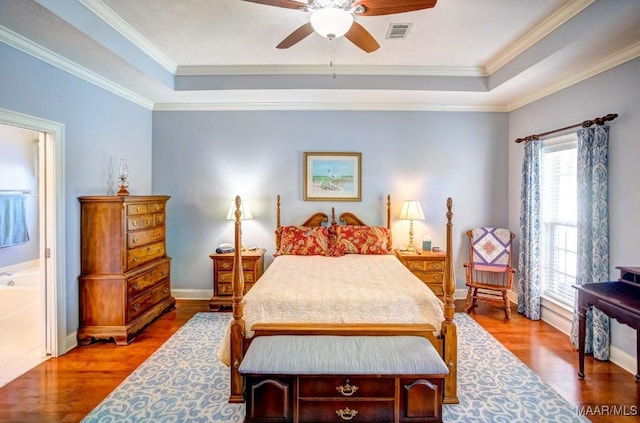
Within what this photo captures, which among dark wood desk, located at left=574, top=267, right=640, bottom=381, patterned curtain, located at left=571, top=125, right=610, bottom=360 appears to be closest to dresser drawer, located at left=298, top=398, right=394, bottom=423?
dark wood desk, located at left=574, top=267, right=640, bottom=381

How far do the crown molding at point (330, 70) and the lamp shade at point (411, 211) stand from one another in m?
1.71

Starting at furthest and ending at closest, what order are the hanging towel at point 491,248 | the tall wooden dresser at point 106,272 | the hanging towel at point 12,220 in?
the hanging towel at point 12,220 < the hanging towel at point 491,248 < the tall wooden dresser at point 106,272

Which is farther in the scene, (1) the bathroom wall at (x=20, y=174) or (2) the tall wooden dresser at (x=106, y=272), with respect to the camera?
(1) the bathroom wall at (x=20, y=174)

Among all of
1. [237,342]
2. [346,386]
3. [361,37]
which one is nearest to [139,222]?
[237,342]

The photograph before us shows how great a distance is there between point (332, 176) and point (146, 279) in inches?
112

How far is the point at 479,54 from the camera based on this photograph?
3725mm

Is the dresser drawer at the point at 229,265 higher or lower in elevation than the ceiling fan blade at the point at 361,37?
lower

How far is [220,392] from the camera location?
2.61 m

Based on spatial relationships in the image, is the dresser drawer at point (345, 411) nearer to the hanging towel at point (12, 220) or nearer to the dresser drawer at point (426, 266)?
the dresser drawer at point (426, 266)

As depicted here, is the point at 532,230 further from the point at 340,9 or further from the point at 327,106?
the point at 340,9

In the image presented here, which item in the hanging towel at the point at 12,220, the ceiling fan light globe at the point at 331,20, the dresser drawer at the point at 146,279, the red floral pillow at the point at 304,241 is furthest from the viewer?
the hanging towel at the point at 12,220

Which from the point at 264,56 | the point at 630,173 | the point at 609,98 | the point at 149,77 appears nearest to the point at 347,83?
the point at 264,56

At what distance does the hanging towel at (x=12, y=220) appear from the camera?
5.50 m

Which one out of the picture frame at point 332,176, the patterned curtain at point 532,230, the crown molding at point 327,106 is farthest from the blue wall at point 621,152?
the picture frame at point 332,176
